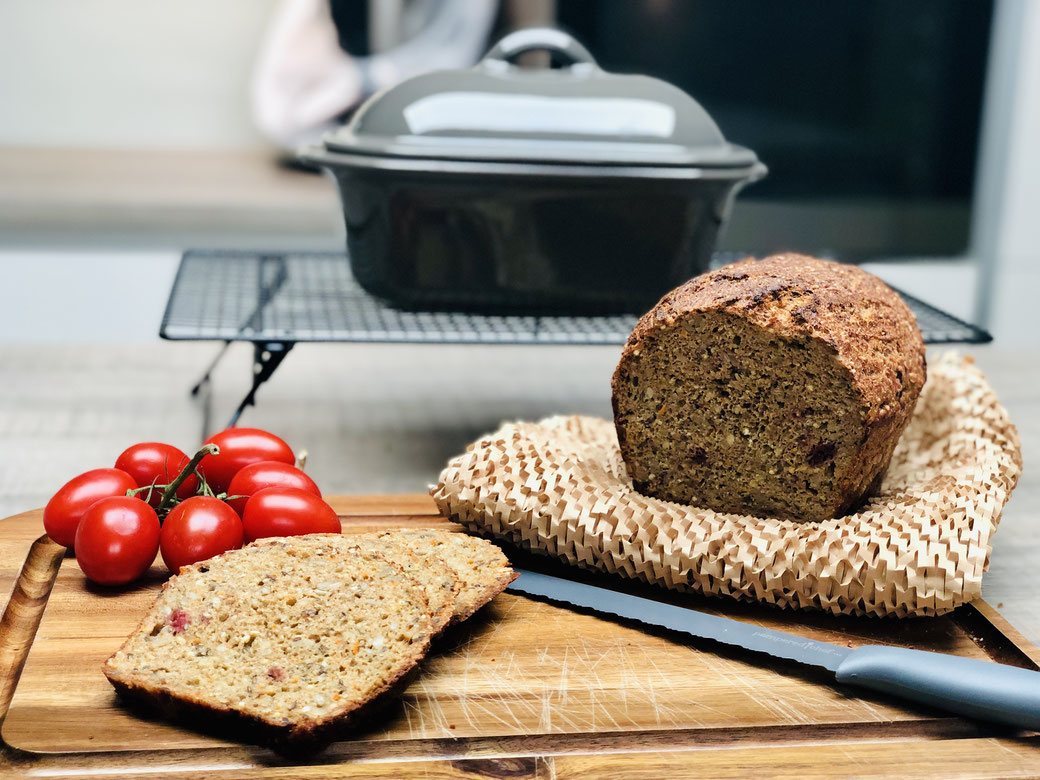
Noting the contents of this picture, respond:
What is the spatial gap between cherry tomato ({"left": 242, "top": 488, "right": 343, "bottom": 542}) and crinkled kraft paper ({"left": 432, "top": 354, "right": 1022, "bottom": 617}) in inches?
7.4

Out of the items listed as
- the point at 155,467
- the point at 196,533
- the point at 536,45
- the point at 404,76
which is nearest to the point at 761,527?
the point at 196,533

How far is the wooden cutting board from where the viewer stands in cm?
111

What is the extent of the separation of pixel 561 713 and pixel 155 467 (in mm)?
855

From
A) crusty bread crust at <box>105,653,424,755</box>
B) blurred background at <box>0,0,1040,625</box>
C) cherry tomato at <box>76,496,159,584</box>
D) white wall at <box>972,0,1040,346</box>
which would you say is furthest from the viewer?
white wall at <box>972,0,1040,346</box>

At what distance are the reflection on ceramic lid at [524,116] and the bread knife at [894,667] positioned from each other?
1038 millimetres

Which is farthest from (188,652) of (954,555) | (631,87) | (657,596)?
(631,87)

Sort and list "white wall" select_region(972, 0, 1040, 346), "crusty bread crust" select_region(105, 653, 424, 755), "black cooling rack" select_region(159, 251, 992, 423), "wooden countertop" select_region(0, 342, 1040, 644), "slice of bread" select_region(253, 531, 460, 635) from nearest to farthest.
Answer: "crusty bread crust" select_region(105, 653, 424, 755) < "slice of bread" select_region(253, 531, 460, 635) < "black cooling rack" select_region(159, 251, 992, 423) < "wooden countertop" select_region(0, 342, 1040, 644) < "white wall" select_region(972, 0, 1040, 346)

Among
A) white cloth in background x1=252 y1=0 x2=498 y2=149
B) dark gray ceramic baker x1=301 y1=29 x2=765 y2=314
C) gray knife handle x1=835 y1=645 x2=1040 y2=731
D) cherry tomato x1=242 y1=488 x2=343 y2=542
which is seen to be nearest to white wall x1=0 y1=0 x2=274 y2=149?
white cloth in background x1=252 y1=0 x2=498 y2=149

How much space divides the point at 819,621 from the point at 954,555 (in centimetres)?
20

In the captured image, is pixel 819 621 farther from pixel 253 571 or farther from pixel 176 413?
pixel 176 413

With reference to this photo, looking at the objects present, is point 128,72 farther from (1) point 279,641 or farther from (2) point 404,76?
(1) point 279,641

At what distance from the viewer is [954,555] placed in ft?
4.58

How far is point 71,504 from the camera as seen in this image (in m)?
1.56

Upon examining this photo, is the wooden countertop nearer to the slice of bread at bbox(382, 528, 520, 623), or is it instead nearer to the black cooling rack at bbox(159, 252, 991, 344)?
the black cooling rack at bbox(159, 252, 991, 344)
